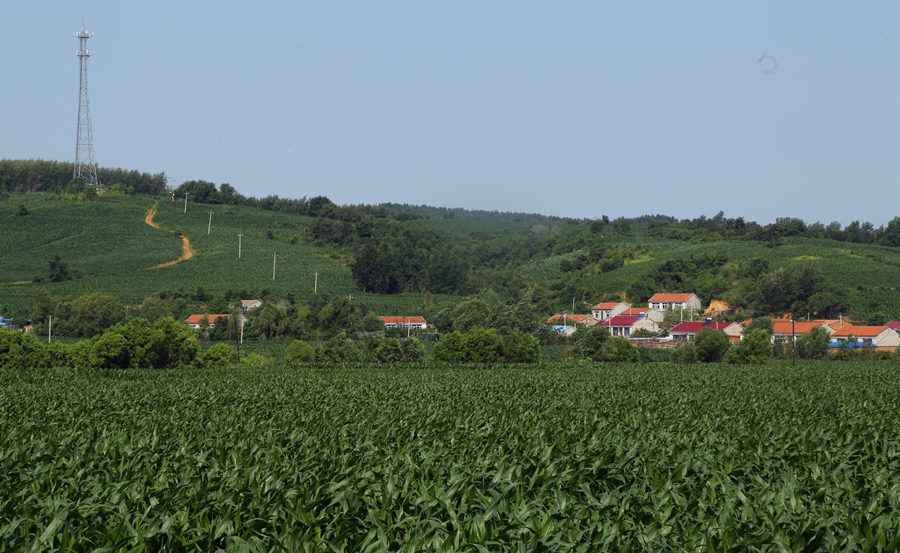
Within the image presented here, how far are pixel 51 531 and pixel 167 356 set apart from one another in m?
67.9

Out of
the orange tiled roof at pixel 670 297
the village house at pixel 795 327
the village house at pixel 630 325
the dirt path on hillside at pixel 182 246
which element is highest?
the dirt path on hillside at pixel 182 246

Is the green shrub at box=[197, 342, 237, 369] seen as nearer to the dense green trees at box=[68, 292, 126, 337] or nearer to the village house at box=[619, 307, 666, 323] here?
the dense green trees at box=[68, 292, 126, 337]

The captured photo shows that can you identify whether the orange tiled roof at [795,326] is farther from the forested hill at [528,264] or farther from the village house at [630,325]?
the village house at [630,325]

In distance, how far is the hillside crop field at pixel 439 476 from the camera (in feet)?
34.3

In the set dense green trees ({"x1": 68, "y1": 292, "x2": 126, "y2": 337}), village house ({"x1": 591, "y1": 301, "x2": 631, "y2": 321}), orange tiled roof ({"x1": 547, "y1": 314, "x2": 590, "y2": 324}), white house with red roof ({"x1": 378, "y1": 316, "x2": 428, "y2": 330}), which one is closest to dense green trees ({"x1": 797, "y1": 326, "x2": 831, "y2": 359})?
orange tiled roof ({"x1": 547, "y1": 314, "x2": 590, "y2": 324})

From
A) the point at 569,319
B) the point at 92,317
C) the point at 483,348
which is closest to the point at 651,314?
the point at 569,319

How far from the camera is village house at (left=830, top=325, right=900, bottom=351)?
102m

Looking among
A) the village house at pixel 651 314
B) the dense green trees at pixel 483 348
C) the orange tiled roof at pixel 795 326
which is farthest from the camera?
the village house at pixel 651 314

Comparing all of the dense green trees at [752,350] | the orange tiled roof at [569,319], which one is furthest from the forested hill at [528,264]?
the dense green trees at [752,350]

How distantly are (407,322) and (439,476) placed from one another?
107 m

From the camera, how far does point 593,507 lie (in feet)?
45.4

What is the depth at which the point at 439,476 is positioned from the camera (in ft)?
48.3

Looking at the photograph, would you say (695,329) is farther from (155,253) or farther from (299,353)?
(155,253)

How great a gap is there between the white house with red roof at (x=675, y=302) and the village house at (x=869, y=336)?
98.0ft
